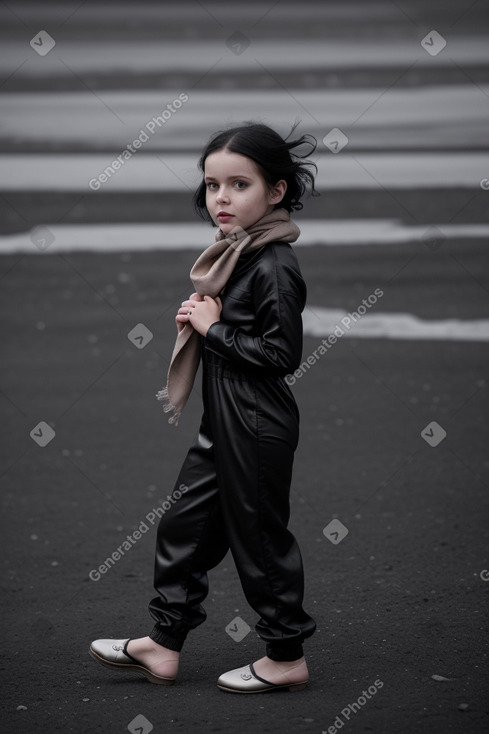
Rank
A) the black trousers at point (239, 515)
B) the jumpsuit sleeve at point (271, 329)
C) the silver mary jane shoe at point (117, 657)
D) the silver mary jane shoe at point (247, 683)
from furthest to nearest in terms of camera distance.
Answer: the silver mary jane shoe at point (117, 657)
the silver mary jane shoe at point (247, 683)
the black trousers at point (239, 515)
the jumpsuit sleeve at point (271, 329)

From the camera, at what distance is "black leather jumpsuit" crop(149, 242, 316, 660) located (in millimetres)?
3689

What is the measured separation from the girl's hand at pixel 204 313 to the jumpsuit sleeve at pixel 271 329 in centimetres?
4

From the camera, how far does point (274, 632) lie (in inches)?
151

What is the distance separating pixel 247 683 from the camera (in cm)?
389

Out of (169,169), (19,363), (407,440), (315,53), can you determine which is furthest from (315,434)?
(315,53)

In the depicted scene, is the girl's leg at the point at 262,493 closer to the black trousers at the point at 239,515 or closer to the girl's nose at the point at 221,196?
the black trousers at the point at 239,515

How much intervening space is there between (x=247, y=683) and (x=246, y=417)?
0.91m

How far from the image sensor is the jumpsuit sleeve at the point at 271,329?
365 centimetres

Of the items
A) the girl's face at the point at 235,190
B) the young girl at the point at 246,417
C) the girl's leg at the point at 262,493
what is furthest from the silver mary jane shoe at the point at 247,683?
the girl's face at the point at 235,190

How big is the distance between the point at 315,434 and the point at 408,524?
1.24 meters

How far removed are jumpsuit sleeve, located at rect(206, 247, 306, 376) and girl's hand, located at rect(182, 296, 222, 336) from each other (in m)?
0.04

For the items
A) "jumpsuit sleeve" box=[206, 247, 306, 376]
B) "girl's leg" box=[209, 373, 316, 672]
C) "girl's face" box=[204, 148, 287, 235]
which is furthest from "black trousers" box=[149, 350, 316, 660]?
"girl's face" box=[204, 148, 287, 235]

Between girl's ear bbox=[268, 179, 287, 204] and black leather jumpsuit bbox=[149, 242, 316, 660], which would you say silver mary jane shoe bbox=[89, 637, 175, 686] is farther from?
girl's ear bbox=[268, 179, 287, 204]

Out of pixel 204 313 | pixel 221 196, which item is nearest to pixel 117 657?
pixel 204 313
